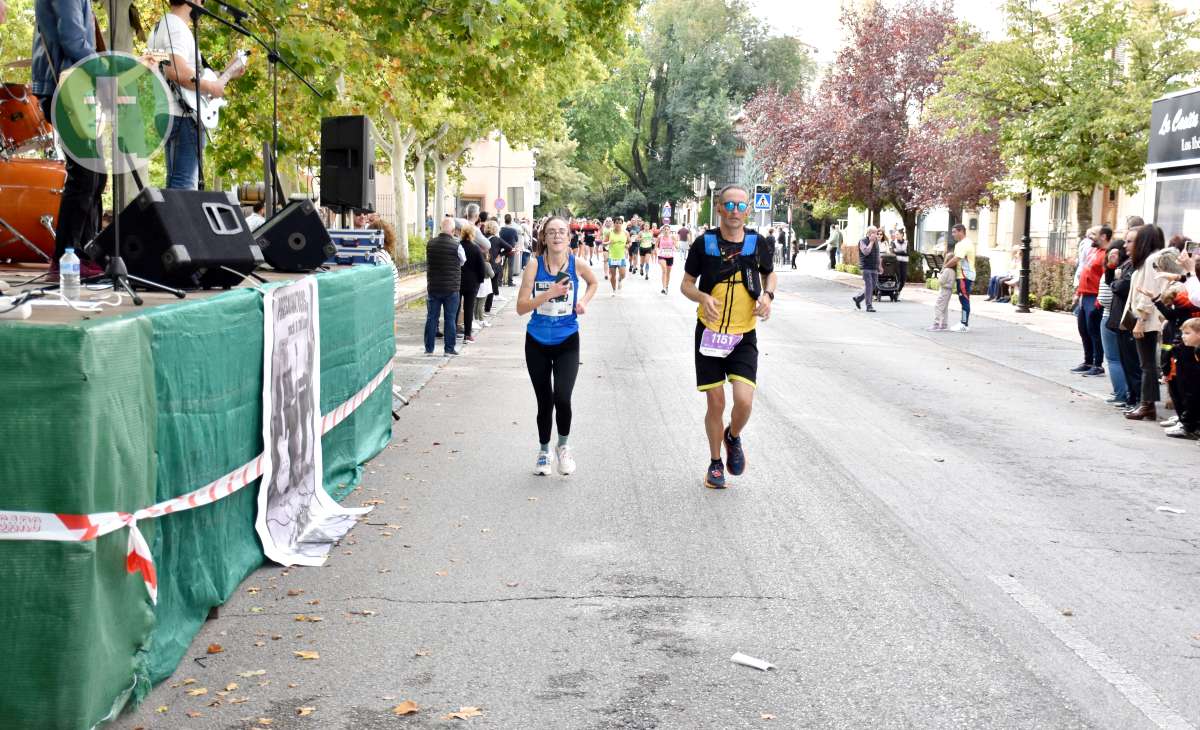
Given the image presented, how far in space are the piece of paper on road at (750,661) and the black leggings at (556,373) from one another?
4163mm

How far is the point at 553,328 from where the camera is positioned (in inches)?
361

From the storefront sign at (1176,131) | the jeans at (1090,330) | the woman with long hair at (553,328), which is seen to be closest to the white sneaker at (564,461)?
the woman with long hair at (553,328)

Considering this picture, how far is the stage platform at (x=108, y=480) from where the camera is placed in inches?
163

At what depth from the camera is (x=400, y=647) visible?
17.5 feet

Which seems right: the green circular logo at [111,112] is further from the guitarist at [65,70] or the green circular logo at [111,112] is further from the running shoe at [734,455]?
the running shoe at [734,455]

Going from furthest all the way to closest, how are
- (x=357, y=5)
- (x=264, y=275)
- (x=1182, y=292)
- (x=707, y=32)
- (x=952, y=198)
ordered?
(x=707, y=32), (x=952, y=198), (x=357, y=5), (x=1182, y=292), (x=264, y=275)

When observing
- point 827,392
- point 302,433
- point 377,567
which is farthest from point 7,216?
point 827,392

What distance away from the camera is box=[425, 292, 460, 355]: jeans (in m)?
17.6

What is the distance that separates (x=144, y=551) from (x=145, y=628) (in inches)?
11.1

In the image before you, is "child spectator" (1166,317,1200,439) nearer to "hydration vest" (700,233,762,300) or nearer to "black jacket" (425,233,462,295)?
"hydration vest" (700,233,762,300)

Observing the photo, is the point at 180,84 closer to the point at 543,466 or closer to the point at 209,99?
the point at 209,99

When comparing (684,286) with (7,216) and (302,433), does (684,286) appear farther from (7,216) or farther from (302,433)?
(7,216)

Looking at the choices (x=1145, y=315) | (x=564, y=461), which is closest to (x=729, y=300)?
(x=564, y=461)

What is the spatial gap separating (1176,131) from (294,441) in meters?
16.3
